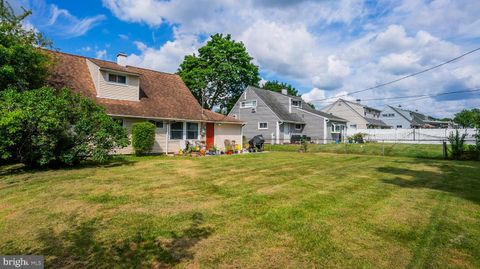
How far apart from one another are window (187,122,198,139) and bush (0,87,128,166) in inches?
272

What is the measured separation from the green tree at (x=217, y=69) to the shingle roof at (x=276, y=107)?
5.08 metres

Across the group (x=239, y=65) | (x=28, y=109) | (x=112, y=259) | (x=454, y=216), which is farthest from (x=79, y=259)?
(x=239, y=65)

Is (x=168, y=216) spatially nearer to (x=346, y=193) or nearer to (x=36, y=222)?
(x=36, y=222)

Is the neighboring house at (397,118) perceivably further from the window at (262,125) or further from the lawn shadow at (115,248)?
the lawn shadow at (115,248)

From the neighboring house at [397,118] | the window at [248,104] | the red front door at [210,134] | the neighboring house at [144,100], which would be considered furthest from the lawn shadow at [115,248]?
the neighboring house at [397,118]

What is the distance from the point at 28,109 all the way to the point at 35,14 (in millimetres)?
8376

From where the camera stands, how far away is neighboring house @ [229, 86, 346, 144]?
29.4 metres

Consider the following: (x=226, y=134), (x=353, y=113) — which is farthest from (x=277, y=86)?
(x=226, y=134)

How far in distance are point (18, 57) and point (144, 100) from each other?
269 inches

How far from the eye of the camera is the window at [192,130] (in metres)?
18.0

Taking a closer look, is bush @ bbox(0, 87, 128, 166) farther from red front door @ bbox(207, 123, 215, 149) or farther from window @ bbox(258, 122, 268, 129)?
window @ bbox(258, 122, 268, 129)

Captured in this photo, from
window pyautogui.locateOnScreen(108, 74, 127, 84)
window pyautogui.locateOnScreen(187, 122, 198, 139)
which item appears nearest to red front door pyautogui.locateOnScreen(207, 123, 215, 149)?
window pyautogui.locateOnScreen(187, 122, 198, 139)

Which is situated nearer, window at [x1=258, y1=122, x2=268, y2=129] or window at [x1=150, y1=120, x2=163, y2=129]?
window at [x1=150, y1=120, x2=163, y2=129]

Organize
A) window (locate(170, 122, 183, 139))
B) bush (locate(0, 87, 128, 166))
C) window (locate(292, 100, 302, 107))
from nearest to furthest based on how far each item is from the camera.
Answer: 1. bush (locate(0, 87, 128, 166))
2. window (locate(170, 122, 183, 139))
3. window (locate(292, 100, 302, 107))
